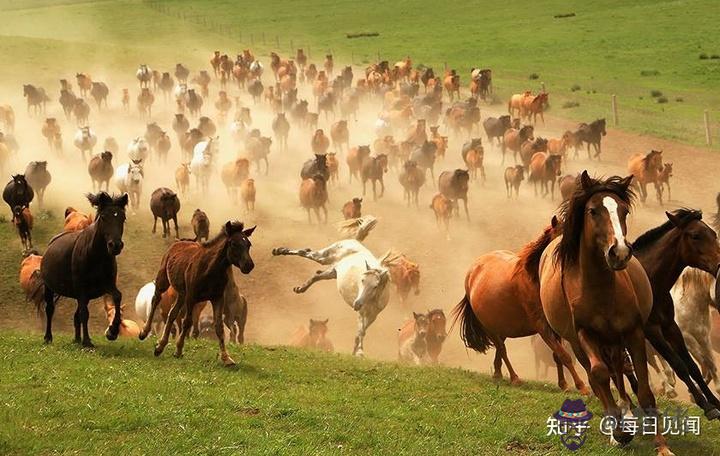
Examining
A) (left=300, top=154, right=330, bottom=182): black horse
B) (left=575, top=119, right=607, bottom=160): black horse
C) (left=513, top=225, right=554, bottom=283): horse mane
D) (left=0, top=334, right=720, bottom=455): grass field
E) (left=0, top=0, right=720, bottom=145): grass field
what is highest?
(left=0, top=0, right=720, bottom=145): grass field

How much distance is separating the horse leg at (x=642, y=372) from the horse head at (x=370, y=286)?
27.0 ft

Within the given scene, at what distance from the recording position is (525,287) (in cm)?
1192

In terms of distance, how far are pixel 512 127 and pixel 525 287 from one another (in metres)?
27.5

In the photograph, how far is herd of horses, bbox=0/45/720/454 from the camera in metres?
8.68

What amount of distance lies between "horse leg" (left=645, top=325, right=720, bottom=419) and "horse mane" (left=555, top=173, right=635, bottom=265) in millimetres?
1481

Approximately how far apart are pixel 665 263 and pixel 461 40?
67.5 metres

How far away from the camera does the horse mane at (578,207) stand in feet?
27.9

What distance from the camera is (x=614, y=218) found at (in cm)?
812

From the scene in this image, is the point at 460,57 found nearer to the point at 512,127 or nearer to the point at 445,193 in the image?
the point at 512,127

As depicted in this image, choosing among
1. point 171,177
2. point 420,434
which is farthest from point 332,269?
point 171,177

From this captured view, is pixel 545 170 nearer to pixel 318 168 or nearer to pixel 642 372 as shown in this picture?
pixel 318 168

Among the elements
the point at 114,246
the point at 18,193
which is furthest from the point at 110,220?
the point at 18,193

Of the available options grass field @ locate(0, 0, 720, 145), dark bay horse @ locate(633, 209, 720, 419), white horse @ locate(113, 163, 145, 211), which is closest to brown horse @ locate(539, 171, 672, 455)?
dark bay horse @ locate(633, 209, 720, 419)

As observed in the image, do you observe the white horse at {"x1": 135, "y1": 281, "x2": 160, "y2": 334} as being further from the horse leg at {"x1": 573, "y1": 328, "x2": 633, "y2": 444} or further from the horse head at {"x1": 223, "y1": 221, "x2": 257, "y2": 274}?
the horse leg at {"x1": 573, "y1": 328, "x2": 633, "y2": 444}
